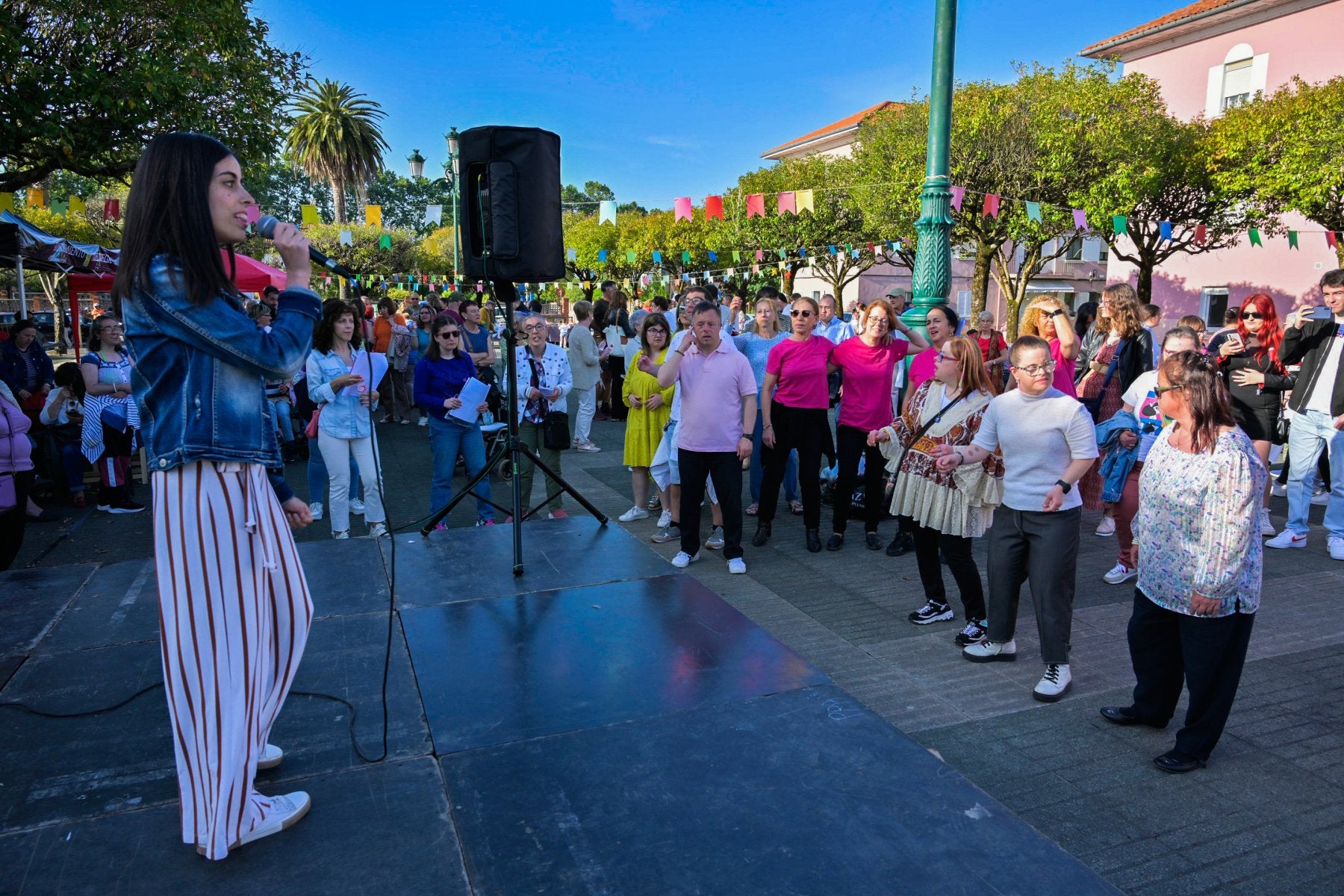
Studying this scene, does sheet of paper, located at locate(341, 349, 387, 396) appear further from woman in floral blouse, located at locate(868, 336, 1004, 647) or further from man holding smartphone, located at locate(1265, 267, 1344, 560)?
man holding smartphone, located at locate(1265, 267, 1344, 560)

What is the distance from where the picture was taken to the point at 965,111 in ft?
74.5

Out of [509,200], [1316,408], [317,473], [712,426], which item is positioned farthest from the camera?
[317,473]

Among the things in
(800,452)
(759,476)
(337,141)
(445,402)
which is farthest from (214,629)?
(337,141)

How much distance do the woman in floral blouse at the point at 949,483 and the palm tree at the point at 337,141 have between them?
1954 inches

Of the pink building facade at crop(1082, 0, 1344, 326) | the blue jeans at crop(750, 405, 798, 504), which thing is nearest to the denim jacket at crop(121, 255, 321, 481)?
the blue jeans at crop(750, 405, 798, 504)

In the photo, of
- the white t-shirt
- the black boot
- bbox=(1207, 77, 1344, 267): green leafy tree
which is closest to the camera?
the white t-shirt

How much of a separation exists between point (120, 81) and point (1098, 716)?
1072 centimetres

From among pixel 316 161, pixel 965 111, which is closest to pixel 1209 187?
pixel 965 111

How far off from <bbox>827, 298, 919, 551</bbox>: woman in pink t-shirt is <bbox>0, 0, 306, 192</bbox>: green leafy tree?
7.98 metres

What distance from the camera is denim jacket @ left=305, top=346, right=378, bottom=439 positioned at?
244 inches

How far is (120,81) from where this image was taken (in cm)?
897

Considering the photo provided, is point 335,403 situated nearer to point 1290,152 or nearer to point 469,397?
point 469,397

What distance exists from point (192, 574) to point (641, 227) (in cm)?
4688

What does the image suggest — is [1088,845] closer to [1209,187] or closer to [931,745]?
[931,745]
